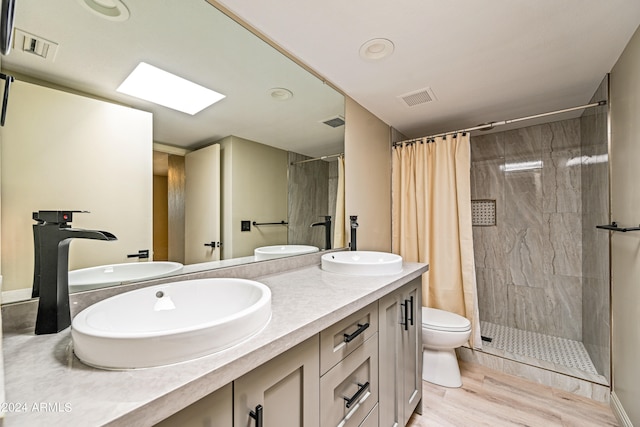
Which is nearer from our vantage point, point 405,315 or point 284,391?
point 284,391

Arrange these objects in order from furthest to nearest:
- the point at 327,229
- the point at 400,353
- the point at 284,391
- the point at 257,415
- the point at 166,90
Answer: the point at 327,229 < the point at 400,353 < the point at 166,90 < the point at 284,391 < the point at 257,415

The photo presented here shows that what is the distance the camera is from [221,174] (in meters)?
1.25

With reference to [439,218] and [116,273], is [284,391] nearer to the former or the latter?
[116,273]

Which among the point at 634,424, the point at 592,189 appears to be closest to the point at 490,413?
the point at 634,424

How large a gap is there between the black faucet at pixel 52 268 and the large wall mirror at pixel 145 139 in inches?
1.2

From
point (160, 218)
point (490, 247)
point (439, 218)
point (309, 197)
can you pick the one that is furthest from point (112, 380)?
point (490, 247)

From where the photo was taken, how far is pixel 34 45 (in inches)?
29.3

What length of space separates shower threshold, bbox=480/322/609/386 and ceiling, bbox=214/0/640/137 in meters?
2.03

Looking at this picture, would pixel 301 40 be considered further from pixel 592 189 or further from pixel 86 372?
pixel 592 189

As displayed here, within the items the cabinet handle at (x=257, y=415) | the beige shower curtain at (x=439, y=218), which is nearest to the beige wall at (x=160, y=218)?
the cabinet handle at (x=257, y=415)

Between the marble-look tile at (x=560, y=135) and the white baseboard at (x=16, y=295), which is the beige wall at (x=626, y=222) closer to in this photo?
the marble-look tile at (x=560, y=135)

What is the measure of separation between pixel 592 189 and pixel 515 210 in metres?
0.66

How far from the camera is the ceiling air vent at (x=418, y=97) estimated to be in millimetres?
1901

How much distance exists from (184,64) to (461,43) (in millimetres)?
1379
